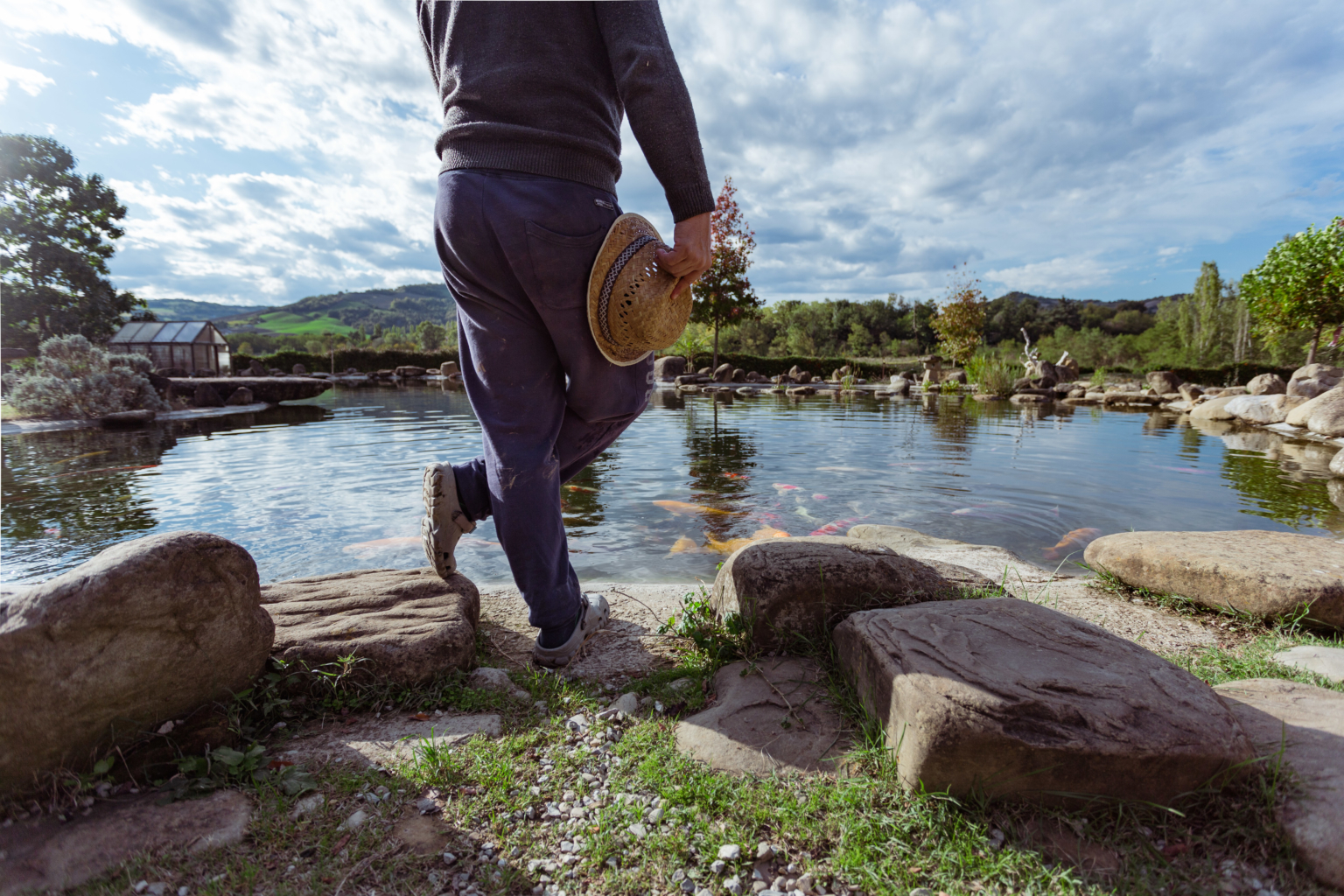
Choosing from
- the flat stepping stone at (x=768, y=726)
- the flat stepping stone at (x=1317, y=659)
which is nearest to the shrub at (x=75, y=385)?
the flat stepping stone at (x=768, y=726)

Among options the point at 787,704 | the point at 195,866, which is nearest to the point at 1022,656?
the point at 787,704

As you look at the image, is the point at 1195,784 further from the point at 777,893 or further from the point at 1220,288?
the point at 1220,288

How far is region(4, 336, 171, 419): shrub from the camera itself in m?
12.2

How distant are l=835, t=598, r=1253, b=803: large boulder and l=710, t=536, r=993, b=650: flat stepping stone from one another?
18.2 inches

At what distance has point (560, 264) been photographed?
1677mm

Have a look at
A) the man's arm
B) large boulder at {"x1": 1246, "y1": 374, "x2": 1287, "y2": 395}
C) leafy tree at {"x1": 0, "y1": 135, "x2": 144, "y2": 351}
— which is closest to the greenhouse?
leafy tree at {"x1": 0, "y1": 135, "x2": 144, "y2": 351}

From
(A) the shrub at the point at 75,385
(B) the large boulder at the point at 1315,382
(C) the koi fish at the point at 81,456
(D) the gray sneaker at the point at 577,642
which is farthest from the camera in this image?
(B) the large boulder at the point at 1315,382

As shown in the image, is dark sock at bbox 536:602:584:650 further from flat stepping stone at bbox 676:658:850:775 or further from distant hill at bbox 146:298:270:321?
distant hill at bbox 146:298:270:321

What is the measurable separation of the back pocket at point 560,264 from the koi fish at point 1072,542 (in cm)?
355

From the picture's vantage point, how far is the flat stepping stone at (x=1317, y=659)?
1.87 meters

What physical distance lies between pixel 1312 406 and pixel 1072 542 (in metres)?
10.9

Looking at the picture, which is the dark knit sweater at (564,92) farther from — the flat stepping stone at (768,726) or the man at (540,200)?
the flat stepping stone at (768,726)

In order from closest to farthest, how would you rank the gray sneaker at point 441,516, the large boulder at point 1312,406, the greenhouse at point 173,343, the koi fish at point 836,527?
1. the gray sneaker at point 441,516
2. the koi fish at point 836,527
3. the large boulder at point 1312,406
4. the greenhouse at point 173,343

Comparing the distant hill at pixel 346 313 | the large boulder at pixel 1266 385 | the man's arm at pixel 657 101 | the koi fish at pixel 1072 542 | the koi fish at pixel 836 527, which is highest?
the distant hill at pixel 346 313
